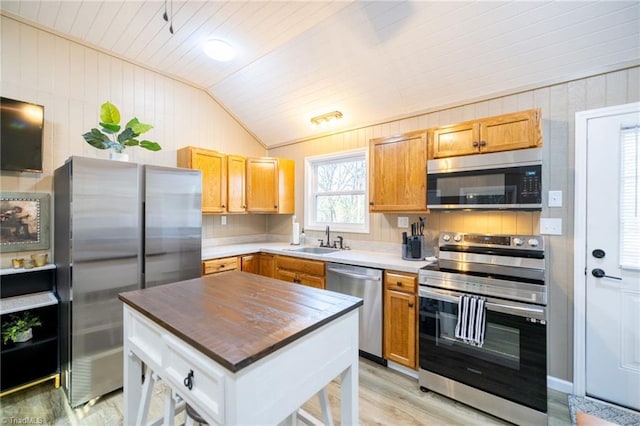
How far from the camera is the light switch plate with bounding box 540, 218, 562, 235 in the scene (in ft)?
7.23

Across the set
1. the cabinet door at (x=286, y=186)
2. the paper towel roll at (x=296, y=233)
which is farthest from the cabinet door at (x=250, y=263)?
the cabinet door at (x=286, y=186)

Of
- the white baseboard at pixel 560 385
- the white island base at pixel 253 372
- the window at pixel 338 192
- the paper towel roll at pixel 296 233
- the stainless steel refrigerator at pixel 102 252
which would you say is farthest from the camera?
the paper towel roll at pixel 296 233

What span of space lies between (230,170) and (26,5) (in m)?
2.16

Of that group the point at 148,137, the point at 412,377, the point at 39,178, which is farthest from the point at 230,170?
the point at 412,377

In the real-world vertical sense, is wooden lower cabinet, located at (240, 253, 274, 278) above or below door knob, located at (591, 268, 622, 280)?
below

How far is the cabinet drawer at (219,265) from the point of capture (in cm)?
299

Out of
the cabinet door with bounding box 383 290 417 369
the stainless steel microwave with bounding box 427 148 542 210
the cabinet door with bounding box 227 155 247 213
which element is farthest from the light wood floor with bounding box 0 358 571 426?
the cabinet door with bounding box 227 155 247 213

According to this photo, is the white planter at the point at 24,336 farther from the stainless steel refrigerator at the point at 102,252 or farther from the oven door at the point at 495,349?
the oven door at the point at 495,349

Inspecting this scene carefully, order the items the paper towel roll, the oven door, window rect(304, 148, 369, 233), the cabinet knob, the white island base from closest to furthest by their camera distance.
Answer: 1. the white island base
2. the cabinet knob
3. the oven door
4. window rect(304, 148, 369, 233)
5. the paper towel roll

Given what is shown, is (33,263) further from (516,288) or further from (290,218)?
(516,288)

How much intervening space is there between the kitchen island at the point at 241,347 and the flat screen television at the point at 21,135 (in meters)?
1.87

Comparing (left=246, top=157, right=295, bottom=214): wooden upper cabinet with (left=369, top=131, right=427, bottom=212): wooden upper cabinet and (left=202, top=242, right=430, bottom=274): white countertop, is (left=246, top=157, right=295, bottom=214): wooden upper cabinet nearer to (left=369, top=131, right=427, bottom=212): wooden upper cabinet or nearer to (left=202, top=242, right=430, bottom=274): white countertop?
(left=202, top=242, right=430, bottom=274): white countertop

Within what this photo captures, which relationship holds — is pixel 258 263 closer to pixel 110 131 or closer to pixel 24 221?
pixel 110 131

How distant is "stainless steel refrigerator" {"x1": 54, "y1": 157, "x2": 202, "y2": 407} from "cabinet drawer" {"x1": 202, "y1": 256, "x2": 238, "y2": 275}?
480 millimetres
